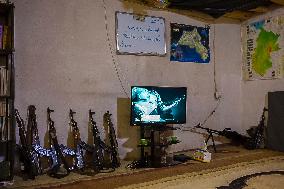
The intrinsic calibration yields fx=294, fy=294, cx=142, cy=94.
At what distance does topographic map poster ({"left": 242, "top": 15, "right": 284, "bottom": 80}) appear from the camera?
491 cm

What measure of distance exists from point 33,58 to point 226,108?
11.4ft

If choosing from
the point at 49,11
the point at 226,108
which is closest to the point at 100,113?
the point at 49,11

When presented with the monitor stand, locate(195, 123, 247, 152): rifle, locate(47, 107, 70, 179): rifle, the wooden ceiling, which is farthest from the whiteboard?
locate(195, 123, 247, 152): rifle

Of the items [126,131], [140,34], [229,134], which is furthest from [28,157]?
[229,134]

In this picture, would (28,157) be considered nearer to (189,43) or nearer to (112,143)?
(112,143)

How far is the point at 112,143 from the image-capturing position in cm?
414

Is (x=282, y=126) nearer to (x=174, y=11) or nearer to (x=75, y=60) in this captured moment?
(x=174, y=11)

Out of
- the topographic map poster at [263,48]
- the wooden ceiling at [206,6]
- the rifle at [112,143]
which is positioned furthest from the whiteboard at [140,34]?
the topographic map poster at [263,48]

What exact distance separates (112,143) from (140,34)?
170 centimetres

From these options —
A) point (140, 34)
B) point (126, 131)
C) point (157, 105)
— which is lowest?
point (126, 131)

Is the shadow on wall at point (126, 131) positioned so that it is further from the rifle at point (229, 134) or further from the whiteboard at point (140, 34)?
the rifle at point (229, 134)

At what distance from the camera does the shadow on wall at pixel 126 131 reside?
4375 millimetres

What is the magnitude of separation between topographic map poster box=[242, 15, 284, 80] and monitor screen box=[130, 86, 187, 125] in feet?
6.24

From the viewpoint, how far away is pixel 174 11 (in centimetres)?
488
